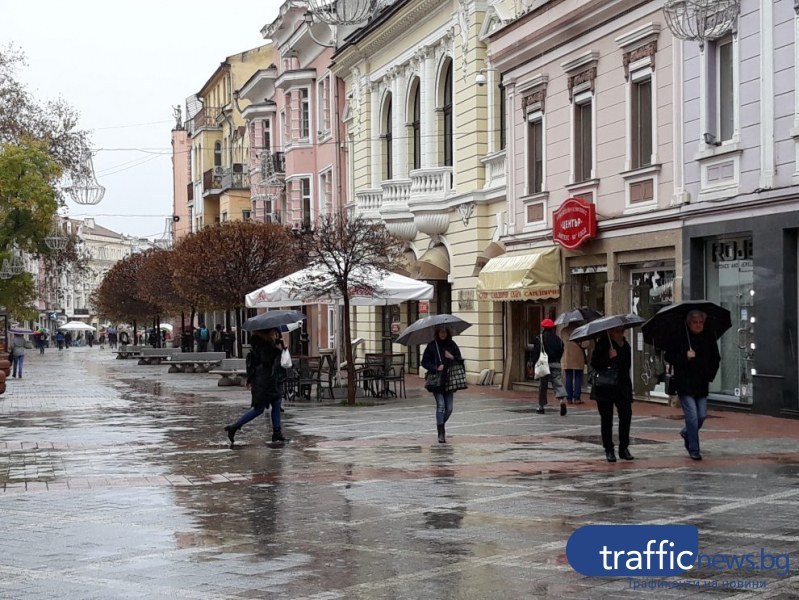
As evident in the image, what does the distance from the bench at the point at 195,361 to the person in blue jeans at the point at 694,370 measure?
107 feet

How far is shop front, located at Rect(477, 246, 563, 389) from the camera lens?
27266 millimetres

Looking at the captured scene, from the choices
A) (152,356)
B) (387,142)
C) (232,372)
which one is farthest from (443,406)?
(152,356)

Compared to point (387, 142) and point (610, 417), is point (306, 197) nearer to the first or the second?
point (387, 142)

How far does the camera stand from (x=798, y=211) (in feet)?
63.4

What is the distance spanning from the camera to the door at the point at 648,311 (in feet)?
77.0

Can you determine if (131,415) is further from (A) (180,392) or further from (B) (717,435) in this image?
(B) (717,435)

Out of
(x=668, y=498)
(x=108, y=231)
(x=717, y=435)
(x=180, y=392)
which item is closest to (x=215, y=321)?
(x=180, y=392)

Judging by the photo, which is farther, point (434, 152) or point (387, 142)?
point (387, 142)

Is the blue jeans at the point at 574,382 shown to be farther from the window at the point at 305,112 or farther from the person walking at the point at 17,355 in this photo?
the window at the point at 305,112

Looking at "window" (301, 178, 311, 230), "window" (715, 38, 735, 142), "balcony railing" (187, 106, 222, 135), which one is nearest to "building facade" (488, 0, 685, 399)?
"window" (715, 38, 735, 142)

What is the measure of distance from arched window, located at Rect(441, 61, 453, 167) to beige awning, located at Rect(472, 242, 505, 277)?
3884 mm

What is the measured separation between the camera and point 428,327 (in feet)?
62.7

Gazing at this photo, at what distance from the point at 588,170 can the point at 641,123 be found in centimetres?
245

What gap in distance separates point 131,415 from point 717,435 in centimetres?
1164
